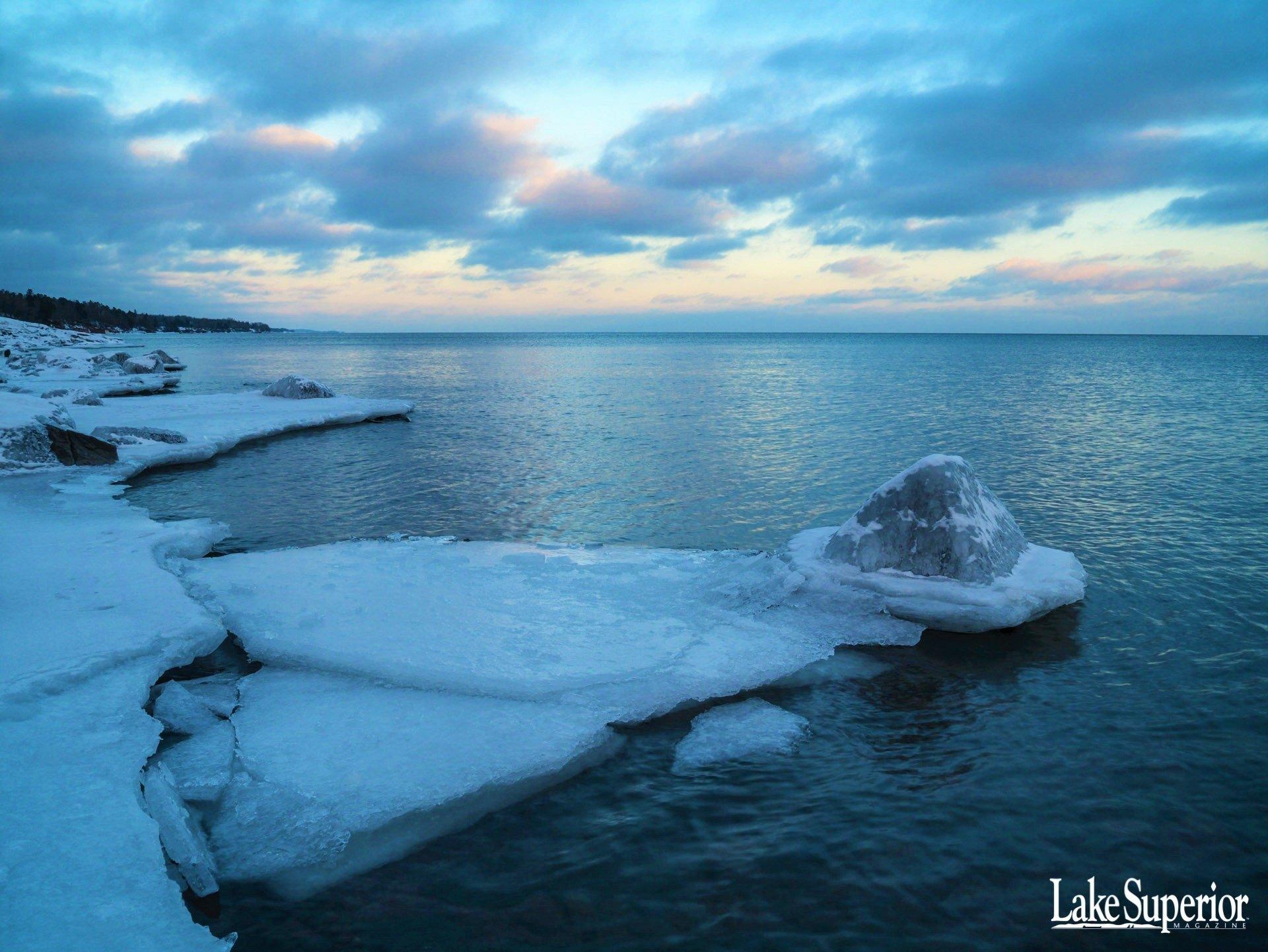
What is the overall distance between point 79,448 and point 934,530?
23578 mm

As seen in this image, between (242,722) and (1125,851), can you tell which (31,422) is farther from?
(1125,851)

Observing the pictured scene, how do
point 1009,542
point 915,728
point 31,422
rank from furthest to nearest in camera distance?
point 31,422 < point 1009,542 < point 915,728

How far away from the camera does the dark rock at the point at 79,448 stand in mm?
20188

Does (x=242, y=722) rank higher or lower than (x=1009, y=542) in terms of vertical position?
lower

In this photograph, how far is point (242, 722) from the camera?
7449 millimetres

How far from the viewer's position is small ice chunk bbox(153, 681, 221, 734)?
734 centimetres

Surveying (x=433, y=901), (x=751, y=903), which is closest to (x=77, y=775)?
(x=433, y=901)

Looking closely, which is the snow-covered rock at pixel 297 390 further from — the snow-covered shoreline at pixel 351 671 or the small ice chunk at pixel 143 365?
the small ice chunk at pixel 143 365

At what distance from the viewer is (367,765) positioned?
673 centimetres

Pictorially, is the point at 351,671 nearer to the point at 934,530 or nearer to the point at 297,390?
the point at 934,530

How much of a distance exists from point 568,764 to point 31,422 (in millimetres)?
21420

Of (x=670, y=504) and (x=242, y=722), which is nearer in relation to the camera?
(x=242, y=722)

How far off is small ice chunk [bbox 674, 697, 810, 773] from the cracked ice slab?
14.8 inches

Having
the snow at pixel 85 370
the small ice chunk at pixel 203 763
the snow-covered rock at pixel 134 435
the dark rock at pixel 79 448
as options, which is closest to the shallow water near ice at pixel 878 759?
the small ice chunk at pixel 203 763
